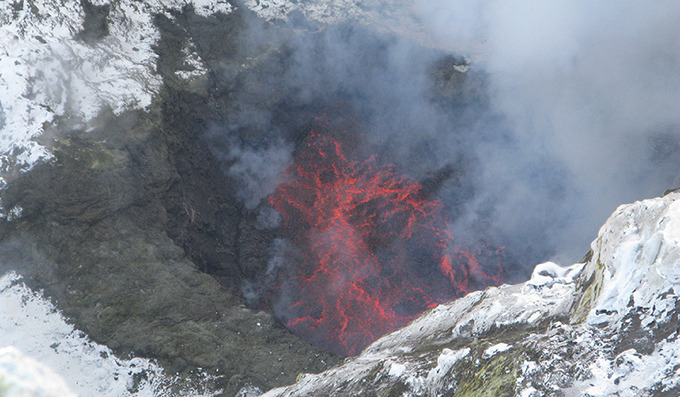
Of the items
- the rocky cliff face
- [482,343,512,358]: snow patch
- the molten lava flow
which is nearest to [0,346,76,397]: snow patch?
the rocky cliff face

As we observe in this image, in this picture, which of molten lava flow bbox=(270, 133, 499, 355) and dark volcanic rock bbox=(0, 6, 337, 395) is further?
molten lava flow bbox=(270, 133, 499, 355)

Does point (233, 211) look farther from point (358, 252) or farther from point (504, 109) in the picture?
point (504, 109)

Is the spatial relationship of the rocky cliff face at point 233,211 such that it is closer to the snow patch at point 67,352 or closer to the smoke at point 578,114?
the snow patch at point 67,352

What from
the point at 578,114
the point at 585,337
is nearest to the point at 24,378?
the point at 585,337

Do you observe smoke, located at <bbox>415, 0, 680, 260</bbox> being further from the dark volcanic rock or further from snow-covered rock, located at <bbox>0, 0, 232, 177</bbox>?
snow-covered rock, located at <bbox>0, 0, 232, 177</bbox>

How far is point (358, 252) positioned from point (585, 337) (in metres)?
12.4

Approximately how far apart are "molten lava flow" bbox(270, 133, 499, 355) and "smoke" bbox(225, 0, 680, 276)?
89cm

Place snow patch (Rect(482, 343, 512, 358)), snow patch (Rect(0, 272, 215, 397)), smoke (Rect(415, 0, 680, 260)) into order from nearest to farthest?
snow patch (Rect(482, 343, 512, 358)), snow patch (Rect(0, 272, 215, 397)), smoke (Rect(415, 0, 680, 260))

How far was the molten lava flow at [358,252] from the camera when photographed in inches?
636

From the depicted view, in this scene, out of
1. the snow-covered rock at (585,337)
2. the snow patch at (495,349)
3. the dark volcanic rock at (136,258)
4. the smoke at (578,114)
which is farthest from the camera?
the smoke at (578,114)

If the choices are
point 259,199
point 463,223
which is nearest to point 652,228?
point 463,223

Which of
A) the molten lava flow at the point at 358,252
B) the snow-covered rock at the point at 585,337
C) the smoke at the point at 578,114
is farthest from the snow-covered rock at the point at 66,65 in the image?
the smoke at the point at 578,114

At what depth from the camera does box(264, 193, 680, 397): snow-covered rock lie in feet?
15.8

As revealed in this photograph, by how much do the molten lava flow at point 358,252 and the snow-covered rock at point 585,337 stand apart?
7.87 metres
